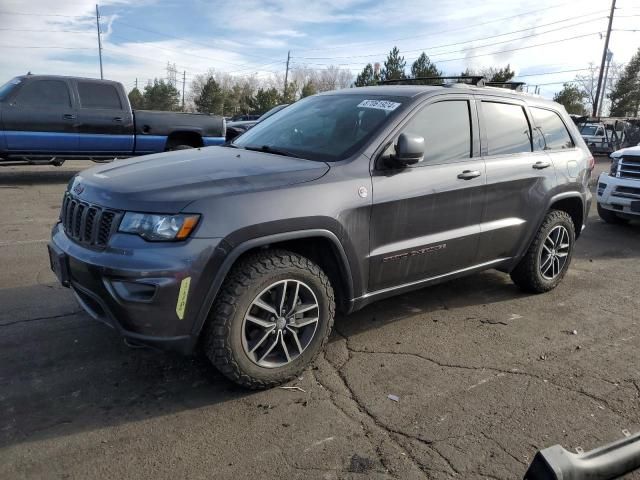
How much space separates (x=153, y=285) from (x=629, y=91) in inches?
2582

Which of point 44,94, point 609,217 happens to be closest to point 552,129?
point 609,217

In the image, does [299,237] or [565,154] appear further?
[565,154]

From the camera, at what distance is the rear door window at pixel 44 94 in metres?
9.77

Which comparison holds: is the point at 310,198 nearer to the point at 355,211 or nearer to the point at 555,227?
the point at 355,211

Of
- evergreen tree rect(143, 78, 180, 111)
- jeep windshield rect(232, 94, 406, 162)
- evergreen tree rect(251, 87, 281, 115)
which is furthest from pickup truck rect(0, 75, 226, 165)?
evergreen tree rect(143, 78, 180, 111)

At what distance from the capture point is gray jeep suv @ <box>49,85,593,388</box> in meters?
2.75

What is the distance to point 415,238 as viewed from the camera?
3.65 m

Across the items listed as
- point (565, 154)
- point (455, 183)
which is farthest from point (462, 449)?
point (565, 154)

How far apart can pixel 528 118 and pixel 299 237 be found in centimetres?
270

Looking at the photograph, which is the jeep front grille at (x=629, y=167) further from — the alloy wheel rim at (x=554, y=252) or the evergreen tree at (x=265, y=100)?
the evergreen tree at (x=265, y=100)

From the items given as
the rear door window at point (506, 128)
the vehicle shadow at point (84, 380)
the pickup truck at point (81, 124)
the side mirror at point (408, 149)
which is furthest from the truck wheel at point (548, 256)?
the pickup truck at point (81, 124)

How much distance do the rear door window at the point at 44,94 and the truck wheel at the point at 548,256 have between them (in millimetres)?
9041

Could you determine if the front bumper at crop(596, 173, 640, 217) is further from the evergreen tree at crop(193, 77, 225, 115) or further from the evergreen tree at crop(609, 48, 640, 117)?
the evergreen tree at crop(609, 48, 640, 117)

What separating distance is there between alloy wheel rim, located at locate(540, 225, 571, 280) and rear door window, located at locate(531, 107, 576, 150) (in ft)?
2.50
